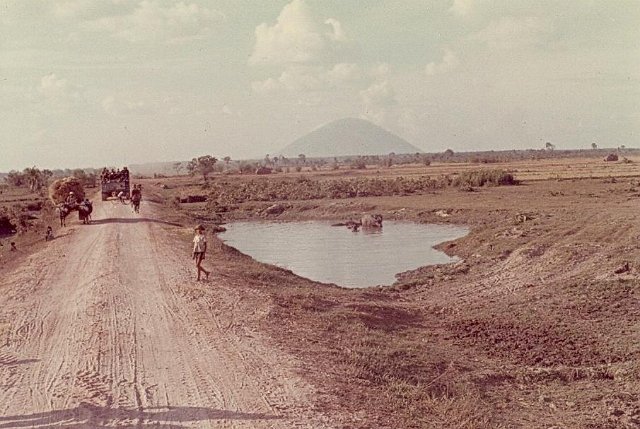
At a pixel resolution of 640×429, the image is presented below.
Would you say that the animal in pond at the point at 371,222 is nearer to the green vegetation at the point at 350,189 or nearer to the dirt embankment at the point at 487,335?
the dirt embankment at the point at 487,335

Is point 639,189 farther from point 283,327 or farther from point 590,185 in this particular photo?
point 283,327

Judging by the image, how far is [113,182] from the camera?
1657 inches

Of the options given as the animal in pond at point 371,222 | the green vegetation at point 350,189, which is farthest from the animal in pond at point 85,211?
the green vegetation at point 350,189

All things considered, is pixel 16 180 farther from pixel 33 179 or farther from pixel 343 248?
pixel 343 248

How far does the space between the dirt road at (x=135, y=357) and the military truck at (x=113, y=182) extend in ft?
69.3

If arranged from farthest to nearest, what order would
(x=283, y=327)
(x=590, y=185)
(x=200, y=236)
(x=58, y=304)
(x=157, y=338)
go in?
(x=590, y=185)
(x=200, y=236)
(x=58, y=304)
(x=283, y=327)
(x=157, y=338)

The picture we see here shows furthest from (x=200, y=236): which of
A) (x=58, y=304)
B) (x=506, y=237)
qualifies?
(x=506, y=237)

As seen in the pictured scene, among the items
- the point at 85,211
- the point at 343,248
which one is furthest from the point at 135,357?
the point at 343,248

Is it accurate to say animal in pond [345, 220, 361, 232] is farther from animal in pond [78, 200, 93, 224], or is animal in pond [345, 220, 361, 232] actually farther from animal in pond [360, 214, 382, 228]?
animal in pond [78, 200, 93, 224]

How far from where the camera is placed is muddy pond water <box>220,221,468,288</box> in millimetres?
33844

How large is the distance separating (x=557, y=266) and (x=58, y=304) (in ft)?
67.5

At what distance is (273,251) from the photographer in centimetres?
4238

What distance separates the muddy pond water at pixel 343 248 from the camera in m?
Answer: 33.8

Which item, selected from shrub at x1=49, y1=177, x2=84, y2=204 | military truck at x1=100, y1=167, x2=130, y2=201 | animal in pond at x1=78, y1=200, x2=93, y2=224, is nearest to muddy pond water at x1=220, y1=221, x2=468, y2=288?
military truck at x1=100, y1=167, x2=130, y2=201
